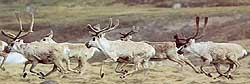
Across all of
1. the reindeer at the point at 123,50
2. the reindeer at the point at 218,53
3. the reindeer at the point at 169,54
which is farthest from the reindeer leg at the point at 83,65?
the reindeer at the point at 218,53

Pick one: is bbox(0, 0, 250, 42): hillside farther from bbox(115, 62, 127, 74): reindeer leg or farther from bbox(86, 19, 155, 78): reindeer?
bbox(86, 19, 155, 78): reindeer

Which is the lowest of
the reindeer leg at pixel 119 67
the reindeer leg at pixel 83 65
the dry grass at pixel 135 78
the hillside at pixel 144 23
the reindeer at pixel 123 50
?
the hillside at pixel 144 23

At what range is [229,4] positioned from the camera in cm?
5647

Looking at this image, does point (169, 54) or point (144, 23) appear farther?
point (144, 23)

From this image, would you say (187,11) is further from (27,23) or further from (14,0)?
(14,0)

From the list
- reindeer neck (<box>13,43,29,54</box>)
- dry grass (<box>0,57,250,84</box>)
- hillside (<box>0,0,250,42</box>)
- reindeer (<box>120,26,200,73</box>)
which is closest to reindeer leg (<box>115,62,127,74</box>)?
dry grass (<box>0,57,250,84</box>)

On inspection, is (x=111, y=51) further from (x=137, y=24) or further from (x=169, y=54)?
(x=137, y=24)

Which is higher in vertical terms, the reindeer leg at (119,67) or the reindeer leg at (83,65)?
the reindeer leg at (83,65)

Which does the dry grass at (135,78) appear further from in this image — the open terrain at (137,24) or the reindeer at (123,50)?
the reindeer at (123,50)

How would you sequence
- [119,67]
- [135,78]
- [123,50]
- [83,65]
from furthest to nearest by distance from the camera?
[119,67] < [83,65] < [135,78] < [123,50]

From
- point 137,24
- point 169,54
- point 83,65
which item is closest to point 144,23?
point 137,24

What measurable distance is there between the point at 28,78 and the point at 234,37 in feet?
67.4

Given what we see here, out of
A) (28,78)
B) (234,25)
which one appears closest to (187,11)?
(234,25)

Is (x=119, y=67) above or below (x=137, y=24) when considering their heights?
above
